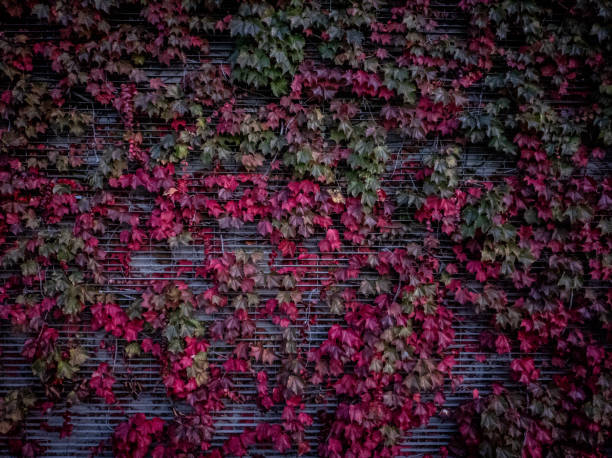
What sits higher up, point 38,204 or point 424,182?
point 424,182

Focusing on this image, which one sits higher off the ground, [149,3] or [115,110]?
[149,3]

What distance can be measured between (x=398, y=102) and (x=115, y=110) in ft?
9.37

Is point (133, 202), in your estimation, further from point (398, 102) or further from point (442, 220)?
point (442, 220)

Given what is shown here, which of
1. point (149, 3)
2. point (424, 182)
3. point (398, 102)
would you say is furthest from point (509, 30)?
point (149, 3)

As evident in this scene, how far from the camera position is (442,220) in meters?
3.61

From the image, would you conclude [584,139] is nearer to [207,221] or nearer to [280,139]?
[280,139]

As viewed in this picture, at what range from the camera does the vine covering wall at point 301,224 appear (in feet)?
11.5

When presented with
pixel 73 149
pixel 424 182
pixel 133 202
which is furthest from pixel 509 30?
pixel 73 149

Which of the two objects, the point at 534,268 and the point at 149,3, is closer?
the point at 149,3

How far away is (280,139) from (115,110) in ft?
5.62

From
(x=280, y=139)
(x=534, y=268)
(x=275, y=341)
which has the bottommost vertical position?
(x=275, y=341)

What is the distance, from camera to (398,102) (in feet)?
12.1

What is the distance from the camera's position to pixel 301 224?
3.52m

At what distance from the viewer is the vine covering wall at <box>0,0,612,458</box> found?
3.51m
